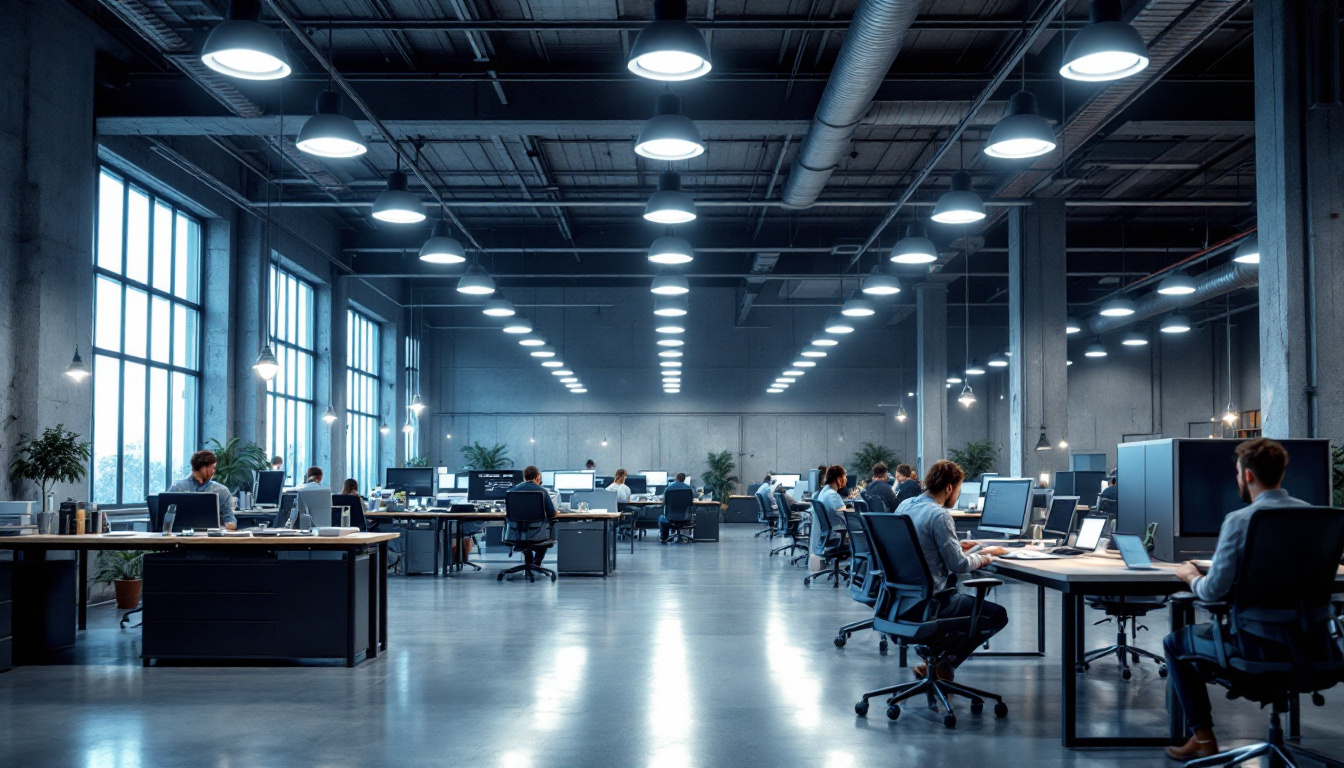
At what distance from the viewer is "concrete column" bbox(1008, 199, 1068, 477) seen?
45.3 ft

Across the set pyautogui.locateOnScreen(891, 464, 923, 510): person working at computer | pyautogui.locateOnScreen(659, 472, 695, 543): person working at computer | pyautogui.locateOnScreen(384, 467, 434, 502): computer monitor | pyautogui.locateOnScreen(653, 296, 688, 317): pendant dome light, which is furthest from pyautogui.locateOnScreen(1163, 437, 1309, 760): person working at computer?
pyautogui.locateOnScreen(659, 472, 695, 543): person working at computer

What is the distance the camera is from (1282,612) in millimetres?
3900

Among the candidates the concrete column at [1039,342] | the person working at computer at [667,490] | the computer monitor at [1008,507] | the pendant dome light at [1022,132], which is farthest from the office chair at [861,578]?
the person working at computer at [667,490]

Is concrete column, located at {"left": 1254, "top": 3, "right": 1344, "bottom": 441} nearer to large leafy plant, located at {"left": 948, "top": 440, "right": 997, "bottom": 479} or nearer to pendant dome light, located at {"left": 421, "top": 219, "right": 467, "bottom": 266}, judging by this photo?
pendant dome light, located at {"left": 421, "top": 219, "right": 467, "bottom": 266}

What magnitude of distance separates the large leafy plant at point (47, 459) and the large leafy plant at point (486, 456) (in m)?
15.6

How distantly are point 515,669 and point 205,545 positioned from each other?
2113 mm

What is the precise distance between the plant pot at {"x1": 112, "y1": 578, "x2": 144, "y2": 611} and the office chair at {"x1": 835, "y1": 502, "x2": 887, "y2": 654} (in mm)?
5843

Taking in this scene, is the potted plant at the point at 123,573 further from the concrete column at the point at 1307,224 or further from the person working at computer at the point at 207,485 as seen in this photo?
the concrete column at the point at 1307,224

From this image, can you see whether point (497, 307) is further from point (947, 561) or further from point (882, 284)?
point (947, 561)

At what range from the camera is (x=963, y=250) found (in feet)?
56.1

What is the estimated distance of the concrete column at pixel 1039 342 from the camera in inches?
543

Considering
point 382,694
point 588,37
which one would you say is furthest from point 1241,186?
point 382,694

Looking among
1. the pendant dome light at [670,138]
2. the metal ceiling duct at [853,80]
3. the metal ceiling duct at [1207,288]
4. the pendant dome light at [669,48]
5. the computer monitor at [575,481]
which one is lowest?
the computer monitor at [575,481]

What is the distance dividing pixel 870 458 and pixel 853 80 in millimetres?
18643
